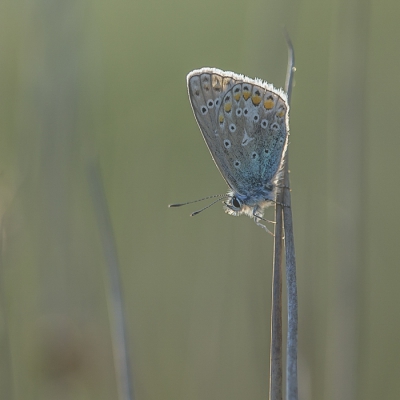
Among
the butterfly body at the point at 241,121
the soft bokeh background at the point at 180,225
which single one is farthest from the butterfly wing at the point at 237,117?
the soft bokeh background at the point at 180,225

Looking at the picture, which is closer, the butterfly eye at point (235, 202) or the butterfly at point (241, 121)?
the butterfly at point (241, 121)

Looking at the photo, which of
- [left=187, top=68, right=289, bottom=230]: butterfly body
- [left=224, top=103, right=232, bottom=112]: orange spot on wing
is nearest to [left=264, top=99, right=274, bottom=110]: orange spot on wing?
[left=187, top=68, right=289, bottom=230]: butterfly body

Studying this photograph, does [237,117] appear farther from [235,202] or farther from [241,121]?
[235,202]

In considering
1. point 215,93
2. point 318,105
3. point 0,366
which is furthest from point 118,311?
point 318,105

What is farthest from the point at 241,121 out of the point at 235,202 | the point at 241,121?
the point at 235,202

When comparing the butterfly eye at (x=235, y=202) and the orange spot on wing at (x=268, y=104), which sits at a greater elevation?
the orange spot on wing at (x=268, y=104)

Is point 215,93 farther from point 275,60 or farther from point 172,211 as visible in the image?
point 172,211

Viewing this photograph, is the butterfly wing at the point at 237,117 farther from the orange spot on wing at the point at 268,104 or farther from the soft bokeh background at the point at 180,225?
the soft bokeh background at the point at 180,225
